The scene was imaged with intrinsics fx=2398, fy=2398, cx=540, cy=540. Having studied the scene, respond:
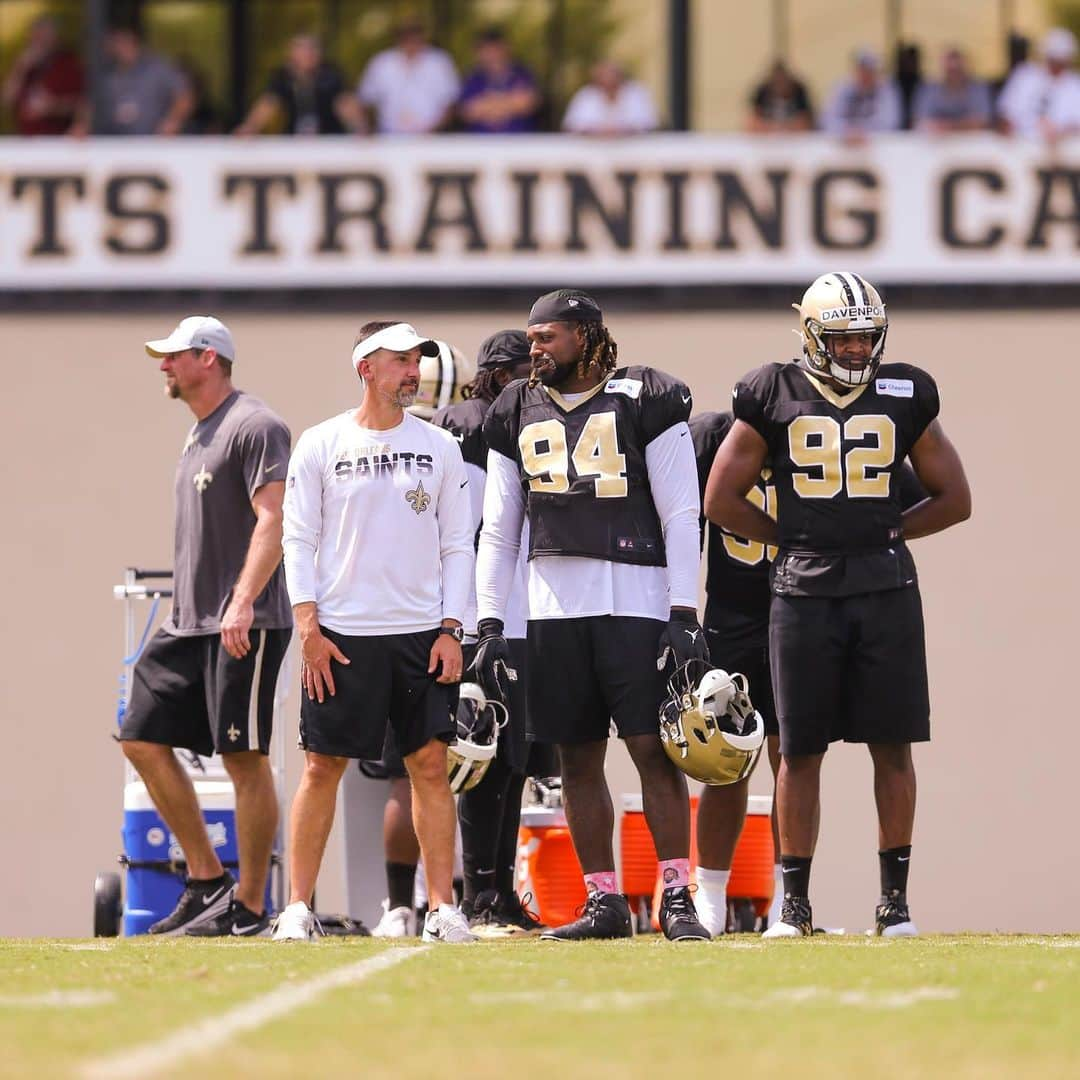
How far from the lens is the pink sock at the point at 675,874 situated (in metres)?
7.29

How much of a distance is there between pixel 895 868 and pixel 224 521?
266cm

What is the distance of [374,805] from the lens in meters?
9.98

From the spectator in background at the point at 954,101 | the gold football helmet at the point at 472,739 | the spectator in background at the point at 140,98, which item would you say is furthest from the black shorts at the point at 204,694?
the spectator in background at the point at 954,101

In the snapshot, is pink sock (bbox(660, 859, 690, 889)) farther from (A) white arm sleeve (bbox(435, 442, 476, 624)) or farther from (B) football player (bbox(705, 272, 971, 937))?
(A) white arm sleeve (bbox(435, 442, 476, 624))

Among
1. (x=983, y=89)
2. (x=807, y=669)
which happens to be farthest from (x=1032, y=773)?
(x=807, y=669)

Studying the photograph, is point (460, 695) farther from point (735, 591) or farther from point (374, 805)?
point (374, 805)

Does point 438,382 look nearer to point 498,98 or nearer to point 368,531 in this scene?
point 368,531

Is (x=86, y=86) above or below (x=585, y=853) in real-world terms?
above

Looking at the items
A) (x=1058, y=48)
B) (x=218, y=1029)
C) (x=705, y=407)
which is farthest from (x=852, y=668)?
(x=1058, y=48)

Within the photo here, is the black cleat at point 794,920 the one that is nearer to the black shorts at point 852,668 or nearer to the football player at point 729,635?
the black shorts at point 852,668

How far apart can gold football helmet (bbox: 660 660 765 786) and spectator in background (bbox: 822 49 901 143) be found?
7550 millimetres

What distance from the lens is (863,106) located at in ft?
47.2

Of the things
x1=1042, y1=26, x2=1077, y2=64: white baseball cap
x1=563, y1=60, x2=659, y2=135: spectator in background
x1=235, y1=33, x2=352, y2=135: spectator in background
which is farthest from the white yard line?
x1=1042, y1=26, x2=1077, y2=64: white baseball cap

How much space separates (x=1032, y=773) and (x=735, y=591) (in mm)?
5889
